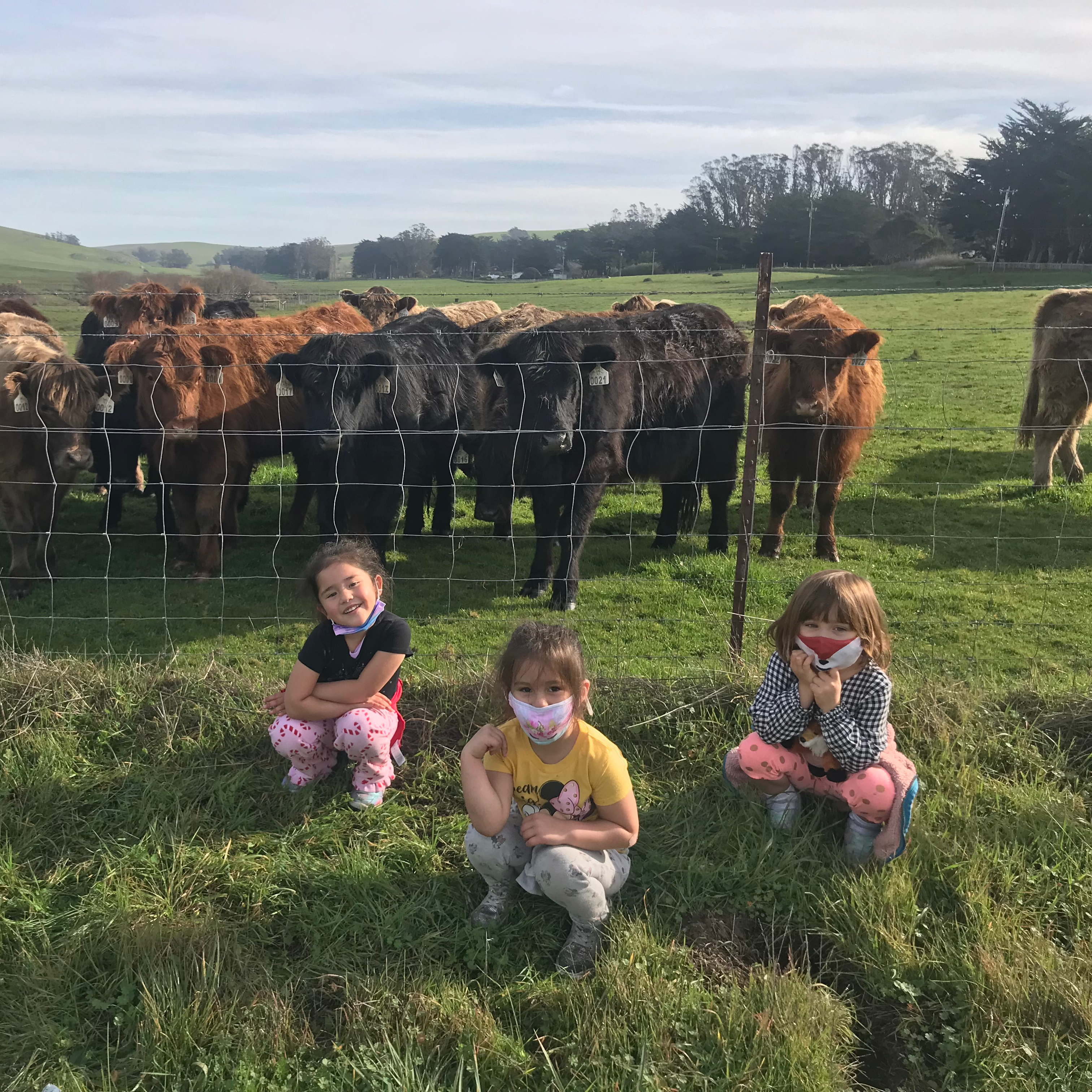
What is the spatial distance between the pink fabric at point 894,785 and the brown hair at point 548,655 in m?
0.91

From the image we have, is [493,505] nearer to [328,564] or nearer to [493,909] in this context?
[328,564]

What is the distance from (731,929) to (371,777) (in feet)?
5.04

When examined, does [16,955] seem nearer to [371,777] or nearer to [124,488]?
[371,777]

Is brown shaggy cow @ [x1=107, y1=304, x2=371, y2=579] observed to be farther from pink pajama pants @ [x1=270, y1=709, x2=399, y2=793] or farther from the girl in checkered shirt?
the girl in checkered shirt

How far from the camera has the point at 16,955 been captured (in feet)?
9.55

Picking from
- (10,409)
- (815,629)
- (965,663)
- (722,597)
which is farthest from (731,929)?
(10,409)

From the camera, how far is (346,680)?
12.1 ft

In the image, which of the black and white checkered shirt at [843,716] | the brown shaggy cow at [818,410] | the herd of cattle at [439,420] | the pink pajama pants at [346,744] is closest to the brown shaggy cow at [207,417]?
the herd of cattle at [439,420]

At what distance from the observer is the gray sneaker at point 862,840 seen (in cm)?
323

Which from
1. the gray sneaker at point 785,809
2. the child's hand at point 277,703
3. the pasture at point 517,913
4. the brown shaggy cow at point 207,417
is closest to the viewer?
the pasture at point 517,913

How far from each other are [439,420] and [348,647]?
15.0 ft

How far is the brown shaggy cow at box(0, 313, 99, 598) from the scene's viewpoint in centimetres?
686

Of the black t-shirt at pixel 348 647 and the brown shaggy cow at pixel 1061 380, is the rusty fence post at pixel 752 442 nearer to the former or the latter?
the black t-shirt at pixel 348 647

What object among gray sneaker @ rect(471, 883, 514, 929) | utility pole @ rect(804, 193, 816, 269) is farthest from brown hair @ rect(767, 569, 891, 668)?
utility pole @ rect(804, 193, 816, 269)
